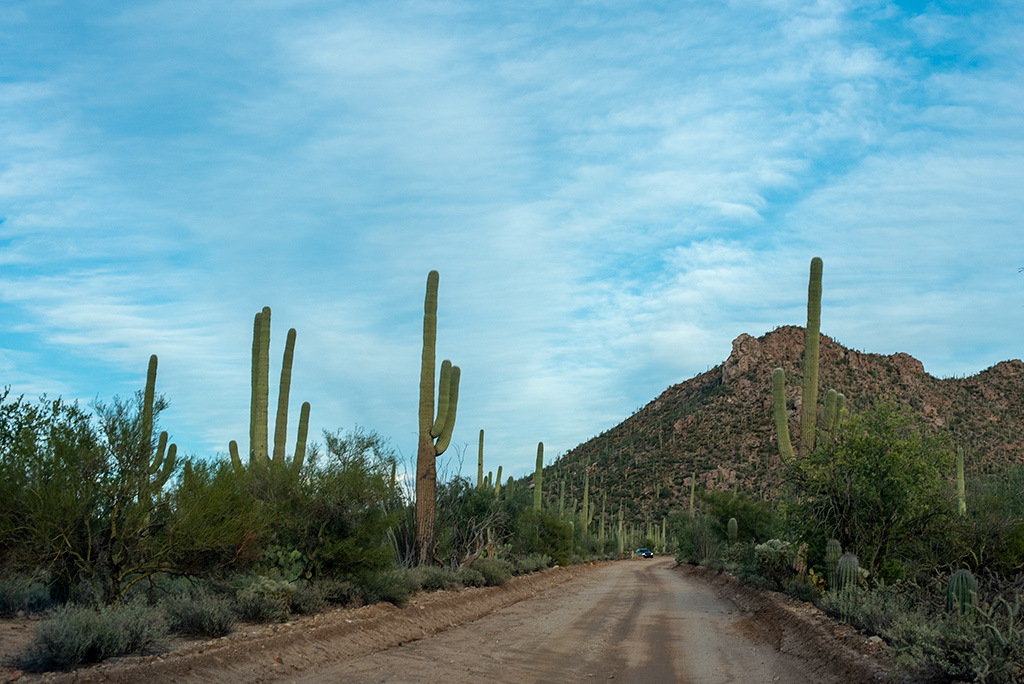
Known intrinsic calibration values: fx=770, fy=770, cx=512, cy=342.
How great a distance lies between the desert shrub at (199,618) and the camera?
37.4 feet

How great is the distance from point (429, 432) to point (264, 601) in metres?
8.78

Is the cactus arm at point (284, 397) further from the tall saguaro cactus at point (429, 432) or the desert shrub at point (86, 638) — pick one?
the desert shrub at point (86, 638)

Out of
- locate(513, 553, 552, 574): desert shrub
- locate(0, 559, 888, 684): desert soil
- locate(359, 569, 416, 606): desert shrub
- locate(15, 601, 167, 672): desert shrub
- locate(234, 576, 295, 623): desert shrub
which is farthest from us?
locate(513, 553, 552, 574): desert shrub

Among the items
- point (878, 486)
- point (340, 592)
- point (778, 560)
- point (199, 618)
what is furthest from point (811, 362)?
point (199, 618)

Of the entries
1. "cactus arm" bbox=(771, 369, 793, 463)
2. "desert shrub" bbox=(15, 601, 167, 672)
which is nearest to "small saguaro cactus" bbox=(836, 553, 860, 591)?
"cactus arm" bbox=(771, 369, 793, 463)

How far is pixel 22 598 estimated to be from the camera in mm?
13586

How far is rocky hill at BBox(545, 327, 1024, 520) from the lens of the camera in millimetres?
71438

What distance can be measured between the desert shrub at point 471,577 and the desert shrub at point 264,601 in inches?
310

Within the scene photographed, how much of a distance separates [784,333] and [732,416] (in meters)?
17.8

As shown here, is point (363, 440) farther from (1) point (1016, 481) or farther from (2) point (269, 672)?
(1) point (1016, 481)

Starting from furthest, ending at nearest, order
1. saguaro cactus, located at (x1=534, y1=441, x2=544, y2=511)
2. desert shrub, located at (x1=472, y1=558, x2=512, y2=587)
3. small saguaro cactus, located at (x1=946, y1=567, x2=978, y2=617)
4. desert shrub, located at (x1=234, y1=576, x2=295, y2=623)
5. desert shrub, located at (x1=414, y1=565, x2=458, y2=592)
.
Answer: saguaro cactus, located at (x1=534, y1=441, x2=544, y2=511)
desert shrub, located at (x1=472, y1=558, x2=512, y2=587)
desert shrub, located at (x1=414, y1=565, x2=458, y2=592)
desert shrub, located at (x1=234, y1=576, x2=295, y2=623)
small saguaro cactus, located at (x1=946, y1=567, x2=978, y2=617)

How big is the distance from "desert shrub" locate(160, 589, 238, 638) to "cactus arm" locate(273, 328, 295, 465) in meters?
9.32

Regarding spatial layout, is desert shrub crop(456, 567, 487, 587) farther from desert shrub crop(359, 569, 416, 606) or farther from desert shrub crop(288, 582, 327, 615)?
desert shrub crop(288, 582, 327, 615)

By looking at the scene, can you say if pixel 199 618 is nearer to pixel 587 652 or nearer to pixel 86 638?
pixel 86 638
